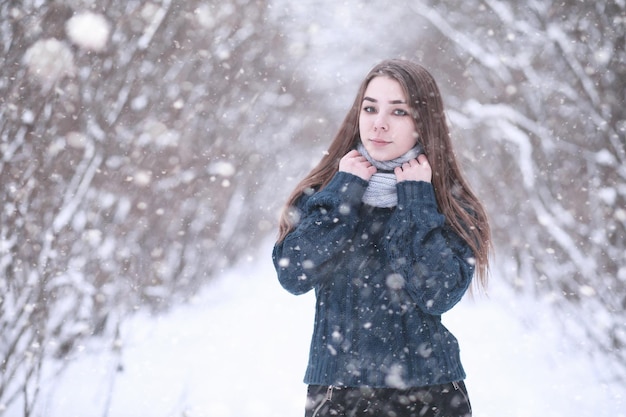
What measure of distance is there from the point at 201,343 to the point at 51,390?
1607 millimetres

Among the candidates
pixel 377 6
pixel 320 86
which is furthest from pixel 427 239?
pixel 377 6

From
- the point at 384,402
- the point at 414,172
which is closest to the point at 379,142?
the point at 414,172

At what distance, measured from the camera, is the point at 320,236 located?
197 centimetres

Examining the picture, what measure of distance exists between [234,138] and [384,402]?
5.17 meters

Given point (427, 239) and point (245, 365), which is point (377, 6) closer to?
point (245, 365)

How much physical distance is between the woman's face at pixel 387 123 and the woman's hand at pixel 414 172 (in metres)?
0.08

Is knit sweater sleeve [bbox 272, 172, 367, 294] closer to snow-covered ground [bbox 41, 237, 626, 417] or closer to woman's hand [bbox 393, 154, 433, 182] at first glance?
woman's hand [bbox 393, 154, 433, 182]

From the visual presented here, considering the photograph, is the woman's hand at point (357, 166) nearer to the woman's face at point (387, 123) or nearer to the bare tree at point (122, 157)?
the woman's face at point (387, 123)

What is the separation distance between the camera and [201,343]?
5.47 metres

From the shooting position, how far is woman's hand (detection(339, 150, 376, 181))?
6.81 ft

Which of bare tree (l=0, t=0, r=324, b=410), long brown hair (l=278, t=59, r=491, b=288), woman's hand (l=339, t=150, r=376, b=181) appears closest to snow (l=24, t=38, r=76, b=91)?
bare tree (l=0, t=0, r=324, b=410)

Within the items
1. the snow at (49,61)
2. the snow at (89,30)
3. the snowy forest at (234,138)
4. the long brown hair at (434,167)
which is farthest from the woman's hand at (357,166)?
the snow at (89,30)

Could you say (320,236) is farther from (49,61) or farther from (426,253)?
(49,61)

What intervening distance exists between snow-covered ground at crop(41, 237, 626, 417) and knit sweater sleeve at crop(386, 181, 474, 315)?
2.70 m
